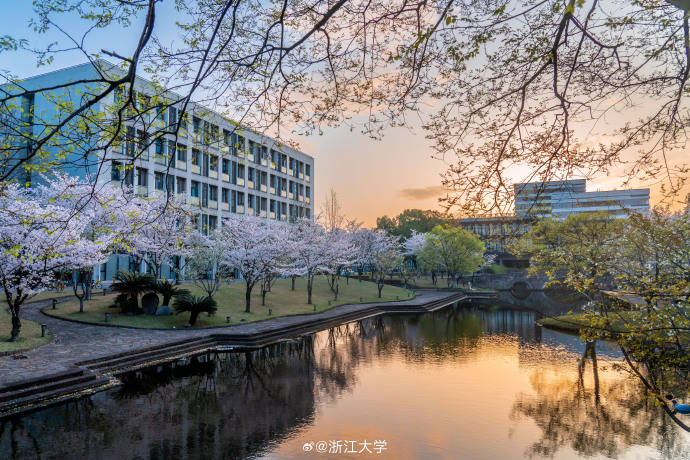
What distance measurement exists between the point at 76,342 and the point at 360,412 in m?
14.6

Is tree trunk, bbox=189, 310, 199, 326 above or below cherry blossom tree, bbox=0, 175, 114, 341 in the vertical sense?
below

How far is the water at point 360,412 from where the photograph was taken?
1091 cm

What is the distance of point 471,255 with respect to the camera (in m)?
64.4

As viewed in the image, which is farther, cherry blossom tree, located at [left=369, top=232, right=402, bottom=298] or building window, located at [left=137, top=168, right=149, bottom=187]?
cherry blossom tree, located at [left=369, top=232, right=402, bottom=298]

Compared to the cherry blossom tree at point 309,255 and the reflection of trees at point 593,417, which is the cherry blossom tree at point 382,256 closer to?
the cherry blossom tree at point 309,255

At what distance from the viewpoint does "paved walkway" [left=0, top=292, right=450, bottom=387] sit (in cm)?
1577

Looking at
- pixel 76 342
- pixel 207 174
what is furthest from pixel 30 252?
pixel 207 174

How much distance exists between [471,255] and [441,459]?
185ft

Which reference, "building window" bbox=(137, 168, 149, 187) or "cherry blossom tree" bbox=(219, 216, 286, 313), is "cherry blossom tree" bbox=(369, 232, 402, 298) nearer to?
"cherry blossom tree" bbox=(219, 216, 286, 313)

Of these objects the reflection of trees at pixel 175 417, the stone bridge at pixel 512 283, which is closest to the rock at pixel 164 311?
the reflection of trees at pixel 175 417

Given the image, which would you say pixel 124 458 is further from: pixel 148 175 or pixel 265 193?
pixel 265 193

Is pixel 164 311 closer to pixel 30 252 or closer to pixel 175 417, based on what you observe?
pixel 30 252

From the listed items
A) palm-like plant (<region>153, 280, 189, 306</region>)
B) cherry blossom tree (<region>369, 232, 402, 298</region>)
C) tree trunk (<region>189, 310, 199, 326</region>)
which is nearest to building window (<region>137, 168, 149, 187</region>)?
palm-like plant (<region>153, 280, 189, 306</region>)

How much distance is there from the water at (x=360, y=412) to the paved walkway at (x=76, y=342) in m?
2.33
